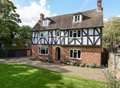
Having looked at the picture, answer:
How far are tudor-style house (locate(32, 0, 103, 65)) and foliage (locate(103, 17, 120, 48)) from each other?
10698mm

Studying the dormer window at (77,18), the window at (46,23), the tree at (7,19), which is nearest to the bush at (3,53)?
the tree at (7,19)

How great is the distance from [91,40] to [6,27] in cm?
1891

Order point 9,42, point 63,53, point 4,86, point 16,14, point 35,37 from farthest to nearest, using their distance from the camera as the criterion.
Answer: point 9,42
point 16,14
point 35,37
point 63,53
point 4,86

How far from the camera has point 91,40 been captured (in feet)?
87.7

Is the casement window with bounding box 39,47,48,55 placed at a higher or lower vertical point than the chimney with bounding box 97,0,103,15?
lower

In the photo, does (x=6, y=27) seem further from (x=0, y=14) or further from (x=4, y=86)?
(x=4, y=86)

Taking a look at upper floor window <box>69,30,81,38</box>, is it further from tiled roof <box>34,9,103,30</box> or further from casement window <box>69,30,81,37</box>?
tiled roof <box>34,9,103,30</box>

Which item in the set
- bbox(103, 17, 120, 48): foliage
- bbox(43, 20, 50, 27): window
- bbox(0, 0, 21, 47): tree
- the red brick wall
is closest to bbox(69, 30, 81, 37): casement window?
the red brick wall

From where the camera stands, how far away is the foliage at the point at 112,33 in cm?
3925

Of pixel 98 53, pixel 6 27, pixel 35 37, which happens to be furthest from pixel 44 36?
pixel 98 53

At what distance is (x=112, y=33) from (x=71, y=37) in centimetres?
1472

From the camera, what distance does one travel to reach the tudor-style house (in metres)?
26.6

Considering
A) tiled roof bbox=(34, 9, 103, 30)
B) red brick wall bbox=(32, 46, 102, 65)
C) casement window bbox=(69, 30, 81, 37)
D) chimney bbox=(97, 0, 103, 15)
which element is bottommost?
red brick wall bbox=(32, 46, 102, 65)

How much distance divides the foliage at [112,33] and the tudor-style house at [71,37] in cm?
1070
